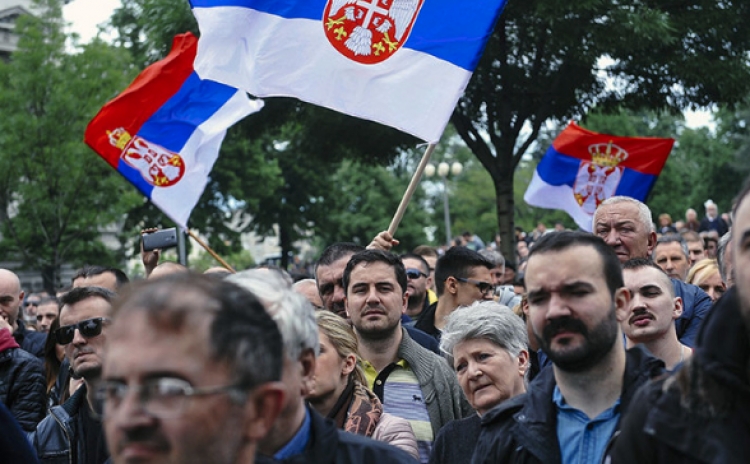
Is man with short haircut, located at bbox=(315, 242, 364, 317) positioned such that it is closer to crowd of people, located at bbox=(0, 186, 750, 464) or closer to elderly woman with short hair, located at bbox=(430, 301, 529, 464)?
crowd of people, located at bbox=(0, 186, 750, 464)

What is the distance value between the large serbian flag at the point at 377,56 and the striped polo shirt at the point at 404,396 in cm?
192

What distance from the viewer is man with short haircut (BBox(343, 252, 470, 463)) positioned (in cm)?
558

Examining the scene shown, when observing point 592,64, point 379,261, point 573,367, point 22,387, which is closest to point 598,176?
point 592,64

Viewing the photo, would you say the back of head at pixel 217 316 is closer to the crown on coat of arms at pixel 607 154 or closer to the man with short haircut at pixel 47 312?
the man with short haircut at pixel 47 312

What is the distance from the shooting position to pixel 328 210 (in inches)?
1561

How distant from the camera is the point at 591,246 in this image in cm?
382

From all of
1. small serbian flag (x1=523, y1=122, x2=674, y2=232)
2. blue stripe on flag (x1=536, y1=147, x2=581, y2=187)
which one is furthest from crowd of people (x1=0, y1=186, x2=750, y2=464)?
blue stripe on flag (x1=536, y1=147, x2=581, y2=187)

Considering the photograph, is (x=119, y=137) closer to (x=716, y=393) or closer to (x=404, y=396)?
(x=404, y=396)

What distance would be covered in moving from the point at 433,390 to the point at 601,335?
83.7 inches

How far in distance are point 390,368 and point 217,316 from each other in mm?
3535

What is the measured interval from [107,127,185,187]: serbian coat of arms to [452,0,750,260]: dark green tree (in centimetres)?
637

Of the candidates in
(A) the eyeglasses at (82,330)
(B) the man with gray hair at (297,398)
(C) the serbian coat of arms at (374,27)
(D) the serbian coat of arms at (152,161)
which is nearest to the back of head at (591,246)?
(B) the man with gray hair at (297,398)

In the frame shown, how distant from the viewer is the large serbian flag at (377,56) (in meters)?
7.41

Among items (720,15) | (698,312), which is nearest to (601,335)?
(698,312)
